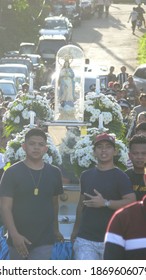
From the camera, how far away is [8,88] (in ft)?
89.5

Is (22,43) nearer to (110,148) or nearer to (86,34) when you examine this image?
(86,34)

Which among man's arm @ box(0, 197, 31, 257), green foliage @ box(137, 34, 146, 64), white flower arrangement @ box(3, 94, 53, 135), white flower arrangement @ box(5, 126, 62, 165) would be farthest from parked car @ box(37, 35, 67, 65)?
man's arm @ box(0, 197, 31, 257)

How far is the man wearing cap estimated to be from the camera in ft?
27.4

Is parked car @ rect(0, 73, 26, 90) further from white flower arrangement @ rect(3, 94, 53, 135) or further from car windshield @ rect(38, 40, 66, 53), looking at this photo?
white flower arrangement @ rect(3, 94, 53, 135)

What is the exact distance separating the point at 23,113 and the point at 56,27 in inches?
1228

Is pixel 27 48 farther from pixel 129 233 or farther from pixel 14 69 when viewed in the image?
pixel 129 233

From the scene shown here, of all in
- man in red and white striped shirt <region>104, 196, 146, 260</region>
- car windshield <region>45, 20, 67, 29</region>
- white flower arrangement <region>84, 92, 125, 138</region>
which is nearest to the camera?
man in red and white striped shirt <region>104, 196, 146, 260</region>

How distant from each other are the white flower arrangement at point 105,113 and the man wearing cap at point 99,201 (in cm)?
423

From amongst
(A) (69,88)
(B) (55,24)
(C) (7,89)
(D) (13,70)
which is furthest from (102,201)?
(B) (55,24)

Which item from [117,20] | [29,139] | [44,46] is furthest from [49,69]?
[29,139]

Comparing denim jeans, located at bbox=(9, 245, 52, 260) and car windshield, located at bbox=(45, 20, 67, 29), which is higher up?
Result: denim jeans, located at bbox=(9, 245, 52, 260)

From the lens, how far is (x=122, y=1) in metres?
62.8

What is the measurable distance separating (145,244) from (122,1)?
191 ft

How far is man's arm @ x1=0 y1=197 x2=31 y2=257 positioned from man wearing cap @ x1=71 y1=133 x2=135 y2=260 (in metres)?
0.50
